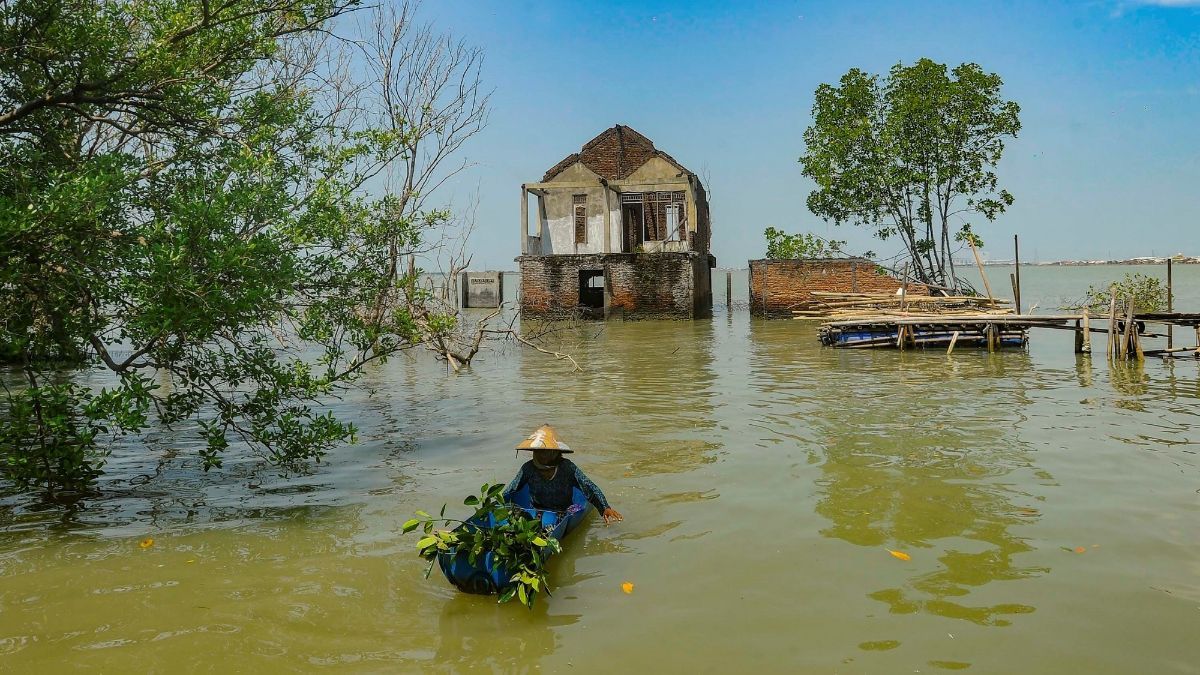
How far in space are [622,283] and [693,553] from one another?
27670 millimetres

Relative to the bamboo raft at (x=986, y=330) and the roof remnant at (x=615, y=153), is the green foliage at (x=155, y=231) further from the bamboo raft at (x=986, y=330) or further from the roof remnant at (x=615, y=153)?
the roof remnant at (x=615, y=153)

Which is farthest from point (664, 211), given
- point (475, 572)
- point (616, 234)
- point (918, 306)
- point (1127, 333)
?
point (475, 572)

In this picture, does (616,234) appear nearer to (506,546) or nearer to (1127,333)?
(1127,333)

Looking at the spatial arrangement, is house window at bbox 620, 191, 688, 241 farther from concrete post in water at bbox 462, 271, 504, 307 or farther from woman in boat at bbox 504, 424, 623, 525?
woman in boat at bbox 504, 424, 623, 525

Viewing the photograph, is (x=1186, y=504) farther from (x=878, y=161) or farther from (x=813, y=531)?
(x=878, y=161)

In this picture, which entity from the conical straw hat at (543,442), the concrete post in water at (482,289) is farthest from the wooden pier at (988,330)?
the concrete post in water at (482,289)

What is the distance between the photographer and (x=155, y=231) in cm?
714

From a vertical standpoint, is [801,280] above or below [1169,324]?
above

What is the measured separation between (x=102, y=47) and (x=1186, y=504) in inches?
Answer: 424

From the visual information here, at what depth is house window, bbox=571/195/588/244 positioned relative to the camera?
36438 mm

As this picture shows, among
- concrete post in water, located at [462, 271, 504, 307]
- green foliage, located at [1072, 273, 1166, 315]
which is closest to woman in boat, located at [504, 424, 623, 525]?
green foliage, located at [1072, 273, 1166, 315]

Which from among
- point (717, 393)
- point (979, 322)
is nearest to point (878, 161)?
point (979, 322)

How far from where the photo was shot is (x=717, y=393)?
15.6 metres

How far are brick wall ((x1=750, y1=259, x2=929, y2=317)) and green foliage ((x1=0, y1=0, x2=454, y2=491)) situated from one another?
26.2m
